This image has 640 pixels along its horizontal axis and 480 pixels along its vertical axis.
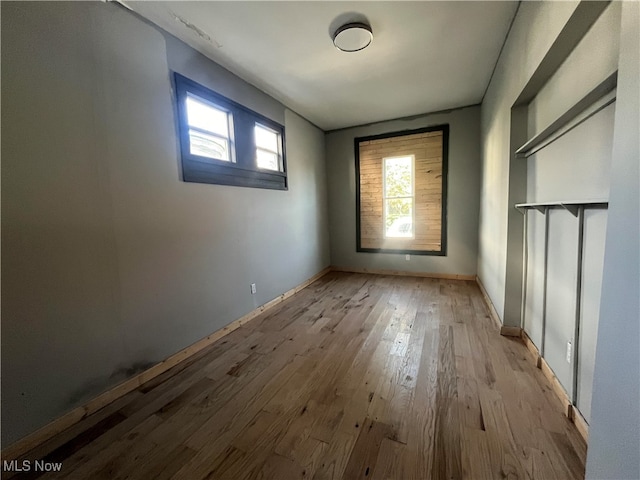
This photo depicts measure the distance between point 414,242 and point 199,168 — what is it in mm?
3632

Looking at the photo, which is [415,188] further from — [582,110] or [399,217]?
[582,110]

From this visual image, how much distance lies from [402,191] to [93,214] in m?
4.20

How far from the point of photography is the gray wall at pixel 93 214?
134 cm

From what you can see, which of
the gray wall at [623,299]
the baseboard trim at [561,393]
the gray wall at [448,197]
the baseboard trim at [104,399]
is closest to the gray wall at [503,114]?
the gray wall at [448,197]

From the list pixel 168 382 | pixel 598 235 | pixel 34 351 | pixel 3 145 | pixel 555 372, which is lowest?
pixel 168 382

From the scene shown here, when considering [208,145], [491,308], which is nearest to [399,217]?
[491,308]

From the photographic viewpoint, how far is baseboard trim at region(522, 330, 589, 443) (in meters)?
1.31

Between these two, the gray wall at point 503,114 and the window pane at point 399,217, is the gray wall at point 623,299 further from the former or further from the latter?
the window pane at point 399,217

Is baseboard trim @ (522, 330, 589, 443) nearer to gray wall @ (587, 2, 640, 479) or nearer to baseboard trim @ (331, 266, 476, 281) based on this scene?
gray wall @ (587, 2, 640, 479)

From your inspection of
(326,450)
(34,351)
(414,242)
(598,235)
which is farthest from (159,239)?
(414,242)

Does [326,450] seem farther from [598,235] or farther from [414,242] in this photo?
[414,242]

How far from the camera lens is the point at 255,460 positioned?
1.26 m

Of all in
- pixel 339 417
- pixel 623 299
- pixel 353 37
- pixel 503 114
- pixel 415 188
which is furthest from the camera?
pixel 415 188

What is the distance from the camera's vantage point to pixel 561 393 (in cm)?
154
